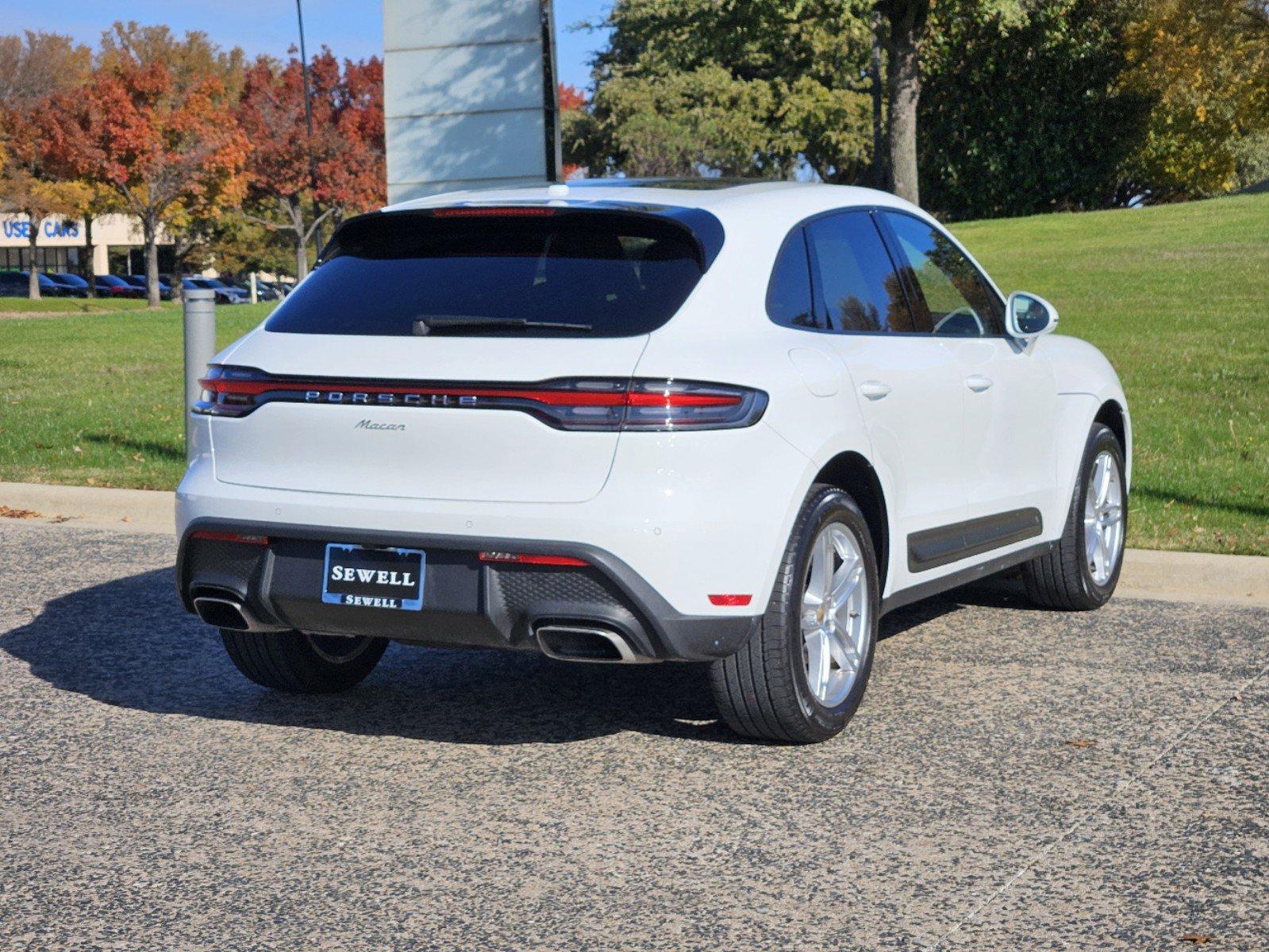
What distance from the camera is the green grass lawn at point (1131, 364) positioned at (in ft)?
33.0

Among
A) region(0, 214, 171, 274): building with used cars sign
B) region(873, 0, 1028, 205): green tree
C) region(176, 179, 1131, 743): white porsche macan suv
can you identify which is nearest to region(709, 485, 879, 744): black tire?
region(176, 179, 1131, 743): white porsche macan suv

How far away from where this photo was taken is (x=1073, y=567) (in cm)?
711

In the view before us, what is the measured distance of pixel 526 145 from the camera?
34.6 ft

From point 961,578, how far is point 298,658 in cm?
243

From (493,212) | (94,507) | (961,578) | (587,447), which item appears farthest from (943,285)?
(94,507)

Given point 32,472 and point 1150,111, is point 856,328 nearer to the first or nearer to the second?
point 32,472

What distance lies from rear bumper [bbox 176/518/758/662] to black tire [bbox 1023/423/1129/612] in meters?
2.77

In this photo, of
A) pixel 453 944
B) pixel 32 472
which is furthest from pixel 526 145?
pixel 453 944

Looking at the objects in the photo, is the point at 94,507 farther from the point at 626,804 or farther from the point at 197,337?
the point at 626,804

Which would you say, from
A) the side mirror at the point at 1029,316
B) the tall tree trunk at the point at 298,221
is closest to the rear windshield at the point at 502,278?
the side mirror at the point at 1029,316

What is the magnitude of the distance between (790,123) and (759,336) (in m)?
46.4

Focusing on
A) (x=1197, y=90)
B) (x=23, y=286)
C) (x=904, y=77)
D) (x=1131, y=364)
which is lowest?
(x=1131, y=364)

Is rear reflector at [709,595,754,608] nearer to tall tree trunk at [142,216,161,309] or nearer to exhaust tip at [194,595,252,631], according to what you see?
exhaust tip at [194,595,252,631]

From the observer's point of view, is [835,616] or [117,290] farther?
[117,290]
